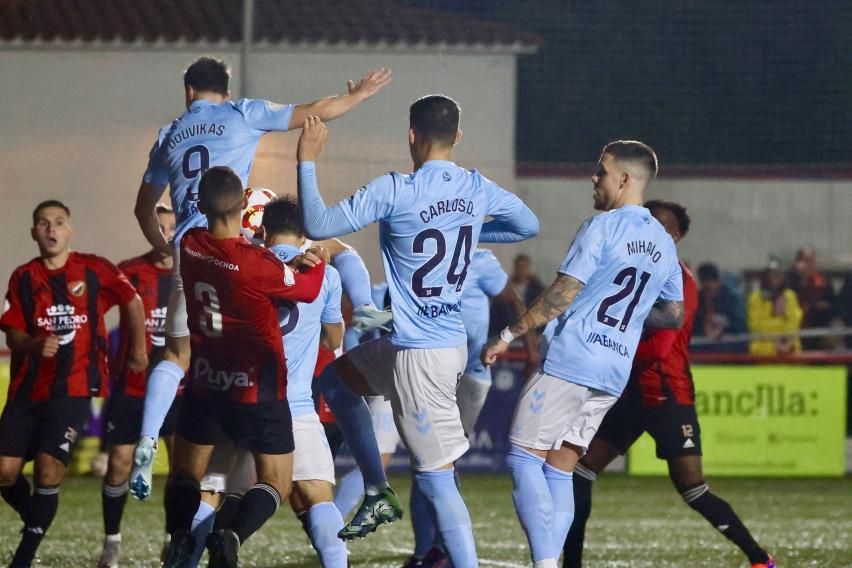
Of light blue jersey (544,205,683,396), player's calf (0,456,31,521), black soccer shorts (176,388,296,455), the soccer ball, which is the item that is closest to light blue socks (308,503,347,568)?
black soccer shorts (176,388,296,455)

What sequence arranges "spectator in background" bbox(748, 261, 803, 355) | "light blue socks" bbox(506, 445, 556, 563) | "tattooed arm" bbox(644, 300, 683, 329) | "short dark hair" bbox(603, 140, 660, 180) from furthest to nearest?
"spectator in background" bbox(748, 261, 803, 355)
"tattooed arm" bbox(644, 300, 683, 329)
"short dark hair" bbox(603, 140, 660, 180)
"light blue socks" bbox(506, 445, 556, 563)

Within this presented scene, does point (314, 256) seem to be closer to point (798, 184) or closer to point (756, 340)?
point (756, 340)

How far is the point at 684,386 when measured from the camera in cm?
820

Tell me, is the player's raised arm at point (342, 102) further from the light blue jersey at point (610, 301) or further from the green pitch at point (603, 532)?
the green pitch at point (603, 532)

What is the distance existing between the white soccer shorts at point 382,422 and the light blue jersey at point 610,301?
78.7 inches

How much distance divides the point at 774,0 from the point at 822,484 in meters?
9.10

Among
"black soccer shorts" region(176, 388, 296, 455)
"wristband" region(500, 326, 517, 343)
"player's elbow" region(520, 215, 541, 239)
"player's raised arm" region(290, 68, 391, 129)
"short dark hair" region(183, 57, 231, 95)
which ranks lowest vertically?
"black soccer shorts" region(176, 388, 296, 455)

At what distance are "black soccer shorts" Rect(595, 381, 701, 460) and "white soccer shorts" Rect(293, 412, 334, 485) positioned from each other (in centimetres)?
182

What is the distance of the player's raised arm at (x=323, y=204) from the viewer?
255 inches

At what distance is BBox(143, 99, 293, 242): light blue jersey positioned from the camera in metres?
7.34

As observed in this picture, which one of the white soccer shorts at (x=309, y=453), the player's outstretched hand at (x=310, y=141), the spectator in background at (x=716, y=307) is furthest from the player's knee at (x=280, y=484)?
the spectator in background at (x=716, y=307)

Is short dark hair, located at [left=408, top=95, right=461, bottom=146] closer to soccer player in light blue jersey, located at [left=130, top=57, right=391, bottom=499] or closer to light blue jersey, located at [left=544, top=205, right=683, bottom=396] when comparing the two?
soccer player in light blue jersey, located at [left=130, top=57, right=391, bottom=499]

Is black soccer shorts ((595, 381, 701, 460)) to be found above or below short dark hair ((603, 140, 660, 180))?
below

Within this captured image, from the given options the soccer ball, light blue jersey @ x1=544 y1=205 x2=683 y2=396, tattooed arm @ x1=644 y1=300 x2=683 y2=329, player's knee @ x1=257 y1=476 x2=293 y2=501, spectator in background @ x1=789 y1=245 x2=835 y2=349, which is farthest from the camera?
spectator in background @ x1=789 y1=245 x2=835 y2=349
